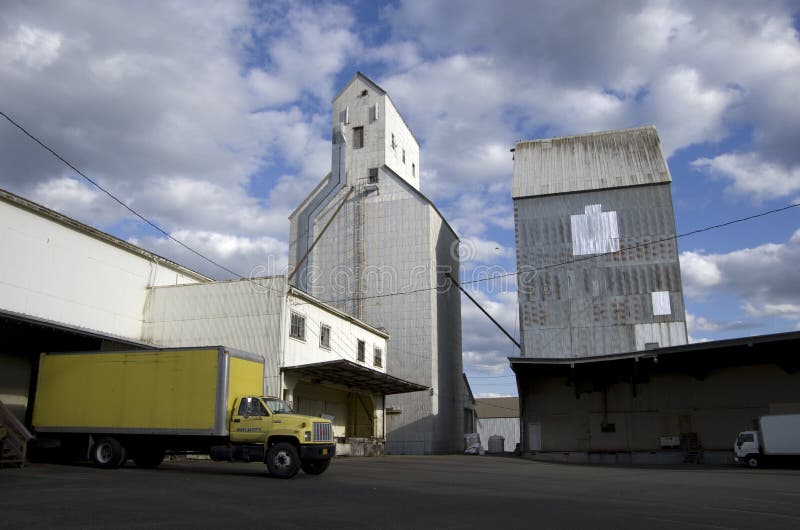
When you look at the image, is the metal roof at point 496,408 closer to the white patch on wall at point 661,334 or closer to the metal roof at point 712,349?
the white patch on wall at point 661,334

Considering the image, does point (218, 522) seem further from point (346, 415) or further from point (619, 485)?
point (346, 415)

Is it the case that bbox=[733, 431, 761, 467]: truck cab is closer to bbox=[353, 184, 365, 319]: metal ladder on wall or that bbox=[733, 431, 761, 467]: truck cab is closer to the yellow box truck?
the yellow box truck

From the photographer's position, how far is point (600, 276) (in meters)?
38.2

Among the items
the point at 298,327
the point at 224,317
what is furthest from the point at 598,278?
the point at 224,317

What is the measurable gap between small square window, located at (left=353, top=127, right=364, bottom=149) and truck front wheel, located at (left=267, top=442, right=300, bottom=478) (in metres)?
32.9

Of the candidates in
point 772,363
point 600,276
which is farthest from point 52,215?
point 772,363

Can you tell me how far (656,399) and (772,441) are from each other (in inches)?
285

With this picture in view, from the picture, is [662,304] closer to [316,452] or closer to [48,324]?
[316,452]

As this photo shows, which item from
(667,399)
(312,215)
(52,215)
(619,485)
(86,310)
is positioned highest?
(312,215)

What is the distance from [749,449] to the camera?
91.2ft

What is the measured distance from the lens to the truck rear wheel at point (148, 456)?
18.3 meters

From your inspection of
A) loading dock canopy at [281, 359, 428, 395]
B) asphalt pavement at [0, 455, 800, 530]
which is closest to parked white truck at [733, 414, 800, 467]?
asphalt pavement at [0, 455, 800, 530]

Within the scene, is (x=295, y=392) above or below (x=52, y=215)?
below

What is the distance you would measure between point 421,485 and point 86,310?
1796 cm
